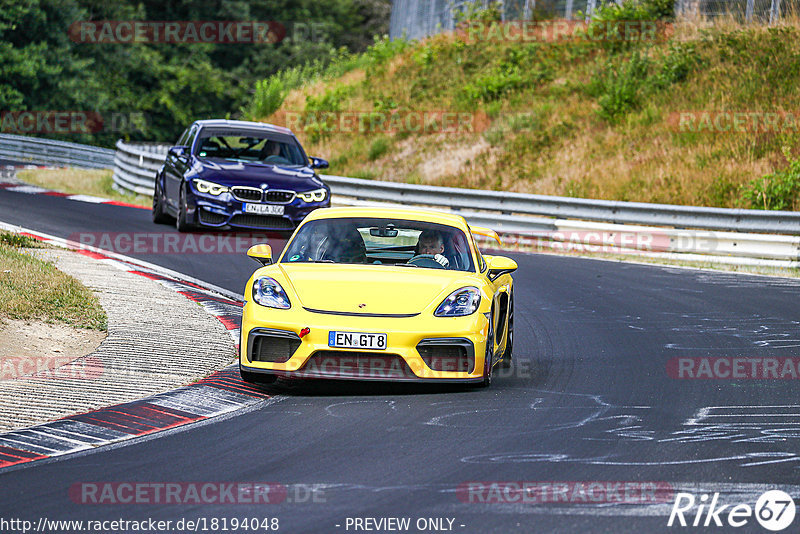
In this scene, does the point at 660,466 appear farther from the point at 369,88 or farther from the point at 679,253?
the point at 369,88

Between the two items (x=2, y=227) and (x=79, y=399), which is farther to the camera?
(x=2, y=227)

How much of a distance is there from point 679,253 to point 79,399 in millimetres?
14391

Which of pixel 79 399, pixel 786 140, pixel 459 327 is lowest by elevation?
pixel 79 399

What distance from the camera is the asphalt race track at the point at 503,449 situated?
5.49 metres

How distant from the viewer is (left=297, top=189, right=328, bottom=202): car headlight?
1809 cm

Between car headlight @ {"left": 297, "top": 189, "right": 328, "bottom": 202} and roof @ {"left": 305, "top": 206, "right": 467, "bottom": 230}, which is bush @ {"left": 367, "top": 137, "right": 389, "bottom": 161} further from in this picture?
roof @ {"left": 305, "top": 206, "right": 467, "bottom": 230}

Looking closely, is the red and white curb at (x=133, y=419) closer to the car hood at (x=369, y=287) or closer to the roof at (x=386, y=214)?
the car hood at (x=369, y=287)

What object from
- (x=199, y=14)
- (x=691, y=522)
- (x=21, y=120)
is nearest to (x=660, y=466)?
(x=691, y=522)

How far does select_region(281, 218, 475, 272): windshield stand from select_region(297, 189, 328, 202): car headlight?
8.28m

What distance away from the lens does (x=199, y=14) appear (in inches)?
2362

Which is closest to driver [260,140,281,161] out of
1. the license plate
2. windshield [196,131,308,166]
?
windshield [196,131,308,166]

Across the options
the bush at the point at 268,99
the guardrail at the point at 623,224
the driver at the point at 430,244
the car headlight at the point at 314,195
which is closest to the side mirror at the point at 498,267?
the driver at the point at 430,244

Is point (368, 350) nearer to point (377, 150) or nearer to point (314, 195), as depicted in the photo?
point (314, 195)

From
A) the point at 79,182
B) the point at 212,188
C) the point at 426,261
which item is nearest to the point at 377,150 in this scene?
the point at 79,182
